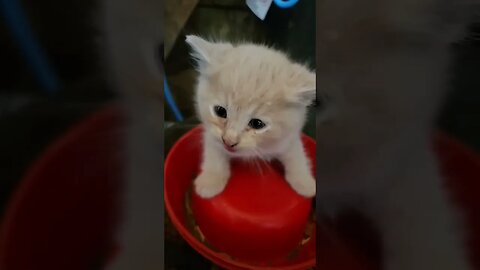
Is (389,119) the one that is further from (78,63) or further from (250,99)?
(78,63)

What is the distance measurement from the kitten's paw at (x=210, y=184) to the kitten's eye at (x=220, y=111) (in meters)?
0.10

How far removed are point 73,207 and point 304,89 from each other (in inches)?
14.6

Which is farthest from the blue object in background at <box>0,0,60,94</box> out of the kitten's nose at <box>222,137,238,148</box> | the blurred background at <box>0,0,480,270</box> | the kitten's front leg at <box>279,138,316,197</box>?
the kitten's front leg at <box>279,138,316,197</box>

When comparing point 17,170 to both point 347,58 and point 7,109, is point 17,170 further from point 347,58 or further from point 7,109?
point 347,58

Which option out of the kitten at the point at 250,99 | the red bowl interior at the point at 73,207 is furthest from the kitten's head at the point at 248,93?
the red bowl interior at the point at 73,207

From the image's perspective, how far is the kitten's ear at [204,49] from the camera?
26.6 inches

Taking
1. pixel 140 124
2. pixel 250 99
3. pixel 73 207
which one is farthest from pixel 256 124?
pixel 73 207

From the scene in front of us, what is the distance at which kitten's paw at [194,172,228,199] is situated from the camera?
2.32 ft

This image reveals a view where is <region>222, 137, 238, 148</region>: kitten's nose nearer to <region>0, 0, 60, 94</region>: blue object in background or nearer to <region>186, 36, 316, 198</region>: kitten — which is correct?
<region>186, 36, 316, 198</region>: kitten

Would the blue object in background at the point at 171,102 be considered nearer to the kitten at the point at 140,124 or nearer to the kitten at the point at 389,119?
the kitten at the point at 140,124

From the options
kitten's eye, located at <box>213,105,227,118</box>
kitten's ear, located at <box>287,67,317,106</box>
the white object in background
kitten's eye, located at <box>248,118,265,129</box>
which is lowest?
kitten's eye, located at <box>248,118,265,129</box>

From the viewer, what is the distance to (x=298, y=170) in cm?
71

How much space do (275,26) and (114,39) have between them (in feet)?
0.76

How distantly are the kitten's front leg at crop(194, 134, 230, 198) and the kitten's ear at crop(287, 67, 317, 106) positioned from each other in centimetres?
14
